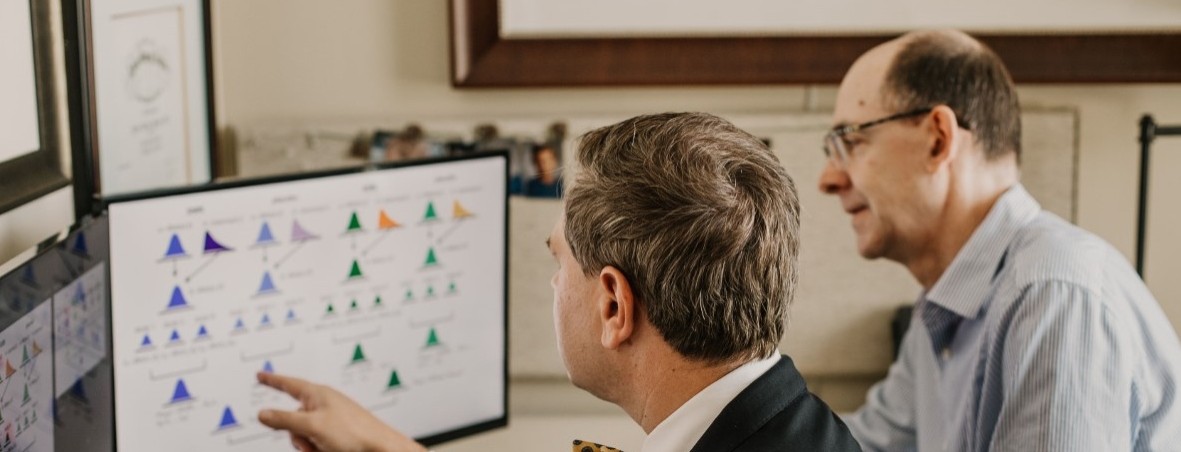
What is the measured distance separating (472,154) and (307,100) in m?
0.50

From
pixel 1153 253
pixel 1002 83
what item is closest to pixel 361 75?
pixel 1002 83

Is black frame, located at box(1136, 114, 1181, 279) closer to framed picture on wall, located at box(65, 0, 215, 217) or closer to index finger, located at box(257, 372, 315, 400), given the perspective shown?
index finger, located at box(257, 372, 315, 400)

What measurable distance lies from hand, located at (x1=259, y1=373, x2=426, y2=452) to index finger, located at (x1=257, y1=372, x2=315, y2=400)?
0.04 feet

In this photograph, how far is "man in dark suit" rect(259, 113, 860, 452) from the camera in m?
1.06

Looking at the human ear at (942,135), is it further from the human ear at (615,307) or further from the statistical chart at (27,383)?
the statistical chart at (27,383)

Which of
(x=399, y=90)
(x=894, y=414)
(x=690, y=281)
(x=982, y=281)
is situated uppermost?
(x=399, y=90)

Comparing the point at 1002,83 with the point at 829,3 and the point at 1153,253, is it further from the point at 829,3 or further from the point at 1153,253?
the point at 1153,253

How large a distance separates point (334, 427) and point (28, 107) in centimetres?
46

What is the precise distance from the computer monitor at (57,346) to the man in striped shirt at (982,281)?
38.0 inches

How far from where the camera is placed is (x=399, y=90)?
2.07 m

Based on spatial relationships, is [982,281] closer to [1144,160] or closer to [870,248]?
[870,248]

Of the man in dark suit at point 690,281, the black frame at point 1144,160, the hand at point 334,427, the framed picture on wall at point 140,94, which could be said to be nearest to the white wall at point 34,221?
the framed picture on wall at point 140,94

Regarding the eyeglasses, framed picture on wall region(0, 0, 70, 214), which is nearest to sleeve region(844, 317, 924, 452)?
the eyeglasses

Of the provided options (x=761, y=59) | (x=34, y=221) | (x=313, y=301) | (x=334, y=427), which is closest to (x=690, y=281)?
(x=334, y=427)
